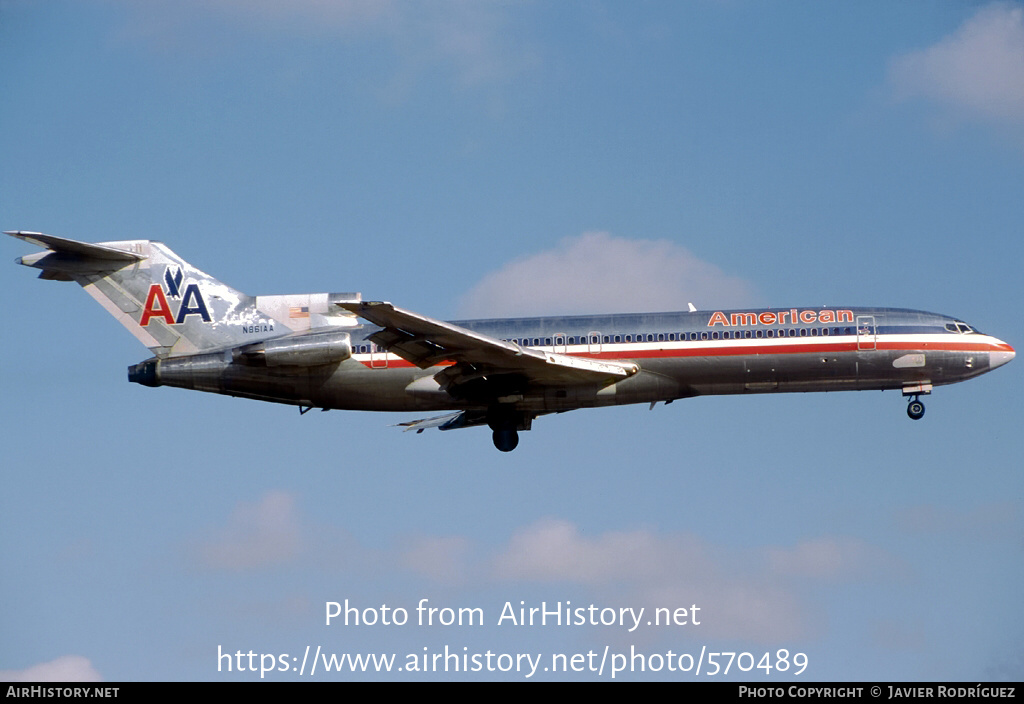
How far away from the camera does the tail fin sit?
149 feet

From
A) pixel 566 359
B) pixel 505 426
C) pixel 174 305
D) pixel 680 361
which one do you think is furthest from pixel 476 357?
pixel 174 305

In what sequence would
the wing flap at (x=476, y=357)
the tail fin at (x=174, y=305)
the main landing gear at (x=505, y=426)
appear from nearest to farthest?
the wing flap at (x=476, y=357) → the main landing gear at (x=505, y=426) → the tail fin at (x=174, y=305)

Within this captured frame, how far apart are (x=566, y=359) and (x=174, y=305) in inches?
550

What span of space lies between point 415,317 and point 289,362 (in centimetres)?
563

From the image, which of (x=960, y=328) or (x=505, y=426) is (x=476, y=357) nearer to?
(x=505, y=426)

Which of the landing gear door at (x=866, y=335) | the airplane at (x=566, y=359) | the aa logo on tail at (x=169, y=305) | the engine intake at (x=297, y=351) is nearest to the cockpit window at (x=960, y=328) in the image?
the airplane at (x=566, y=359)

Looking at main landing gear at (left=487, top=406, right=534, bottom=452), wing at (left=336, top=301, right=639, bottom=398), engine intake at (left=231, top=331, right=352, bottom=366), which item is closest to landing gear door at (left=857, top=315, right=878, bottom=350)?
wing at (left=336, top=301, right=639, bottom=398)

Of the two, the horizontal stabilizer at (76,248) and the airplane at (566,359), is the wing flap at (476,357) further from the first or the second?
the horizontal stabilizer at (76,248)

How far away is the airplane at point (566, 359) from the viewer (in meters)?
42.5

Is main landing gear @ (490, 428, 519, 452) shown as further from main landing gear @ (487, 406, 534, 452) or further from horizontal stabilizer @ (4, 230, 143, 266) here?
horizontal stabilizer @ (4, 230, 143, 266)

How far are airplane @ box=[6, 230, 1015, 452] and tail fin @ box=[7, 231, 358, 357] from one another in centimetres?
11

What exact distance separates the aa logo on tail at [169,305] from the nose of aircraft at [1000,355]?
86.3 ft
